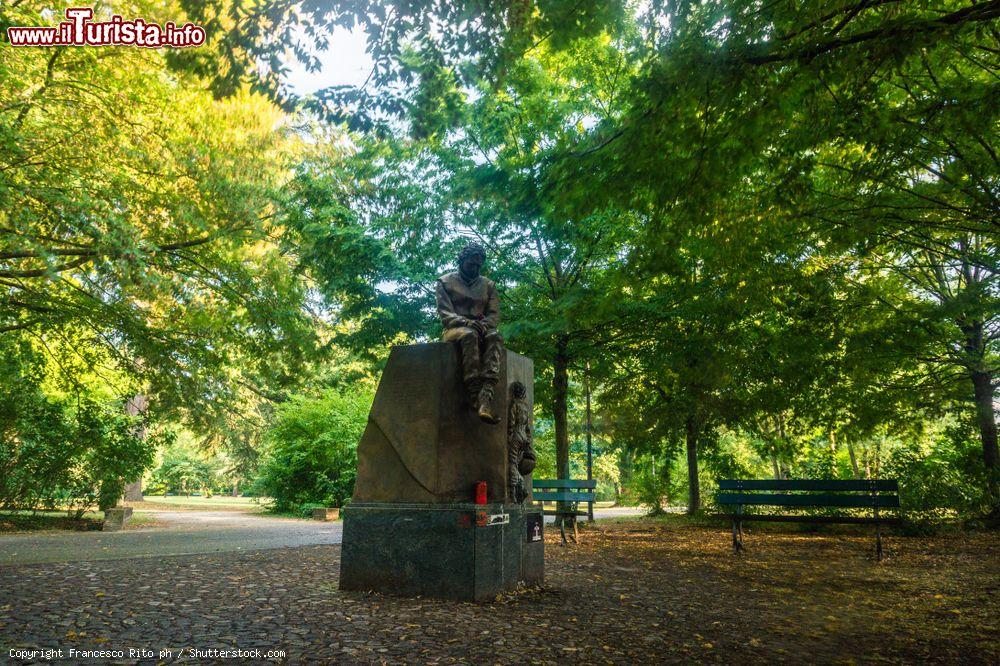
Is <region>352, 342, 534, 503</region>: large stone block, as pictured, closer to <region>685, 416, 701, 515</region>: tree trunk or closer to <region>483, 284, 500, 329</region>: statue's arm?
<region>483, 284, 500, 329</region>: statue's arm

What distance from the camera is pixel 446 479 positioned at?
541 cm

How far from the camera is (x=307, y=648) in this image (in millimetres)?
3547

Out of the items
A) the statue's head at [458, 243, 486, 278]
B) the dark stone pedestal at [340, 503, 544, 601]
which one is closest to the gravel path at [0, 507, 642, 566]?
the dark stone pedestal at [340, 503, 544, 601]

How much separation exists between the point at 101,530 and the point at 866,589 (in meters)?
12.4

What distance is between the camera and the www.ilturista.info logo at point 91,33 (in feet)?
26.8

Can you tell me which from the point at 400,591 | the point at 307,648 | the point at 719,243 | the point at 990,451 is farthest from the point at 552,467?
the point at 307,648

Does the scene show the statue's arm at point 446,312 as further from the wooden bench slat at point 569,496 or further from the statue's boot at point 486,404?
the wooden bench slat at point 569,496

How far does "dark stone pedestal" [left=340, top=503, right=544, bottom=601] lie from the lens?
5.13 metres

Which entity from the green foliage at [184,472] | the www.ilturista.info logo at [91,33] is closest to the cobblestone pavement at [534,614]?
the www.ilturista.info logo at [91,33]

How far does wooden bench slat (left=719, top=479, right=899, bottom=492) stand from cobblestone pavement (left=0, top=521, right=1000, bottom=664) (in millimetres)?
1240

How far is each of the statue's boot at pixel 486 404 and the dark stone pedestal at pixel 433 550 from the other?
74 centimetres

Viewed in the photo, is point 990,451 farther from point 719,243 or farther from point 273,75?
point 273,75

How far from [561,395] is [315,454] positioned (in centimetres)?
801

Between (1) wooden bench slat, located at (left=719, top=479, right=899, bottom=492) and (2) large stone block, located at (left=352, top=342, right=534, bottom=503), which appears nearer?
(2) large stone block, located at (left=352, top=342, right=534, bottom=503)
